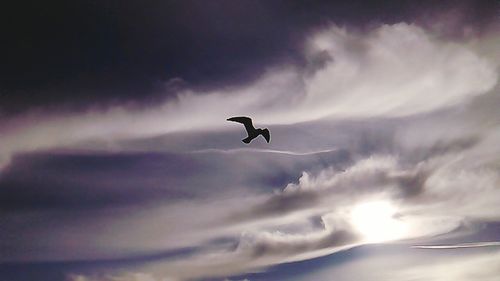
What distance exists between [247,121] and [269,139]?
1.64 m

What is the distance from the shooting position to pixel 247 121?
29094 millimetres

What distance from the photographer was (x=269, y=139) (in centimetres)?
2966
